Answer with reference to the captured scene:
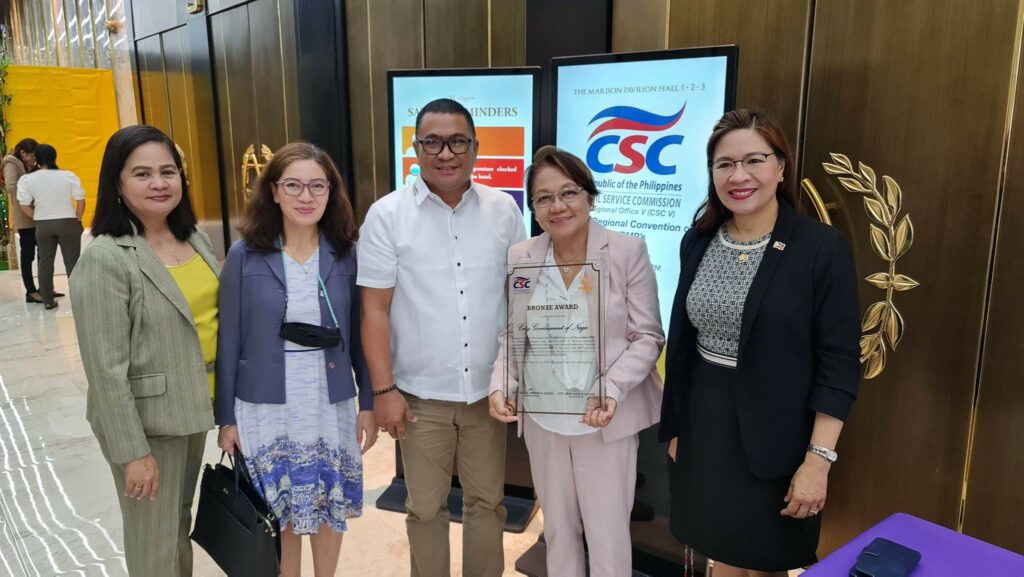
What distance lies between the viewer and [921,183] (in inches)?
90.3

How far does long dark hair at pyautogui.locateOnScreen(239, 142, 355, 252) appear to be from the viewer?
6.51ft

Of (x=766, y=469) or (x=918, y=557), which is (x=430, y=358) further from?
(x=918, y=557)

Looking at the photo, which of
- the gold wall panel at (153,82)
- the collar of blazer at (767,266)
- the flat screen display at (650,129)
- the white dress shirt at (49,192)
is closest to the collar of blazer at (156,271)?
the collar of blazer at (767,266)

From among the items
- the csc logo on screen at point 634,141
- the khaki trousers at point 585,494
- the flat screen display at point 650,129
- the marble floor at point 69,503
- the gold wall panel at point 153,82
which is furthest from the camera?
the gold wall panel at point 153,82

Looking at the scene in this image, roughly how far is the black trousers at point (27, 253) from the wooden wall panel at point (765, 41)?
26.5 feet

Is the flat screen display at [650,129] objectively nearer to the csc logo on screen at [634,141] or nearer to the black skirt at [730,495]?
the csc logo on screen at [634,141]

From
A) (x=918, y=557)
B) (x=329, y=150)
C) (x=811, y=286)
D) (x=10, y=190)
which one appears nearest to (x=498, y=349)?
(x=811, y=286)

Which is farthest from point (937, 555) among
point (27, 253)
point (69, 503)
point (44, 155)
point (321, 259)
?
point (27, 253)

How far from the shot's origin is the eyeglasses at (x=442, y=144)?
2.01 meters

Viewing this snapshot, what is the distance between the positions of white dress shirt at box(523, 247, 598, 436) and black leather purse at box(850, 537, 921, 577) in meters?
0.74

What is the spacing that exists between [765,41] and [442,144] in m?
1.49

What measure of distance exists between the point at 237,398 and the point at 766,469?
154 centimetres

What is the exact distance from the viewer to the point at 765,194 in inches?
63.8

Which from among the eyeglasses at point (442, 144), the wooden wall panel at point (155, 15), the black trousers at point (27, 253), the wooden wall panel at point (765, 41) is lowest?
the black trousers at point (27, 253)
